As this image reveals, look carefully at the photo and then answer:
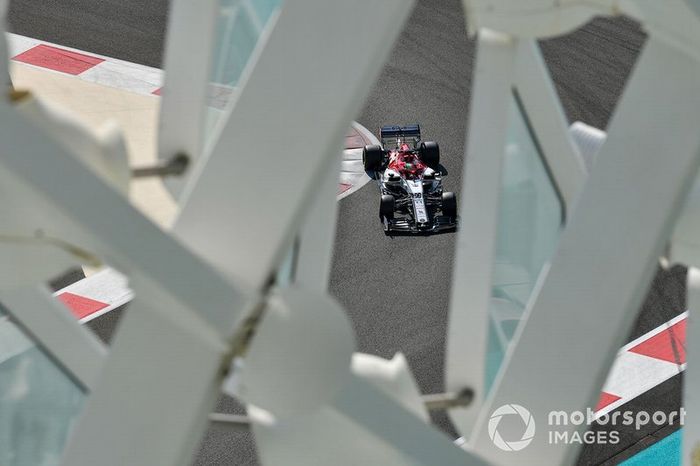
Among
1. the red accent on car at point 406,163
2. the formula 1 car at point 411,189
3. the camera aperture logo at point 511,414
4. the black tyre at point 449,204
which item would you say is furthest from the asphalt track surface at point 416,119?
→ the camera aperture logo at point 511,414

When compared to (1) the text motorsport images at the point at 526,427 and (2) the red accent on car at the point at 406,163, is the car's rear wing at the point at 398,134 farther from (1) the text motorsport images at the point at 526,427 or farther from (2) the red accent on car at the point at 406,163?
(1) the text motorsport images at the point at 526,427

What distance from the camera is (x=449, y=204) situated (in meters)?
14.6

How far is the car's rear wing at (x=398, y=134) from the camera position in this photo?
16.0 metres

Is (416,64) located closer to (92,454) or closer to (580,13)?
(580,13)

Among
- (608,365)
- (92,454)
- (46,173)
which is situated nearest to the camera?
(46,173)

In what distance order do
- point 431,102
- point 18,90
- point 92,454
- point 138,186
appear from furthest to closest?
point 431,102 < point 138,186 < point 18,90 < point 92,454

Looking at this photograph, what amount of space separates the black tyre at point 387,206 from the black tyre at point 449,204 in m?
0.59

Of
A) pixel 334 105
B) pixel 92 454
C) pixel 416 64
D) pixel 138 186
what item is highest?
pixel 334 105

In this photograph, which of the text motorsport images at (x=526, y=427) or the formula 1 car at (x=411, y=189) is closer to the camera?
the text motorsport images at (x=526, y=427)

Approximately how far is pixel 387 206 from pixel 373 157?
1037mm

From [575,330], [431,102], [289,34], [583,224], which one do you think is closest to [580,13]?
[583,224]

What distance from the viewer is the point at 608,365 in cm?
391

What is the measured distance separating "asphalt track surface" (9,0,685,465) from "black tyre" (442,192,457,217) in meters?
0.30

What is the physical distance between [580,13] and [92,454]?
2095mm
